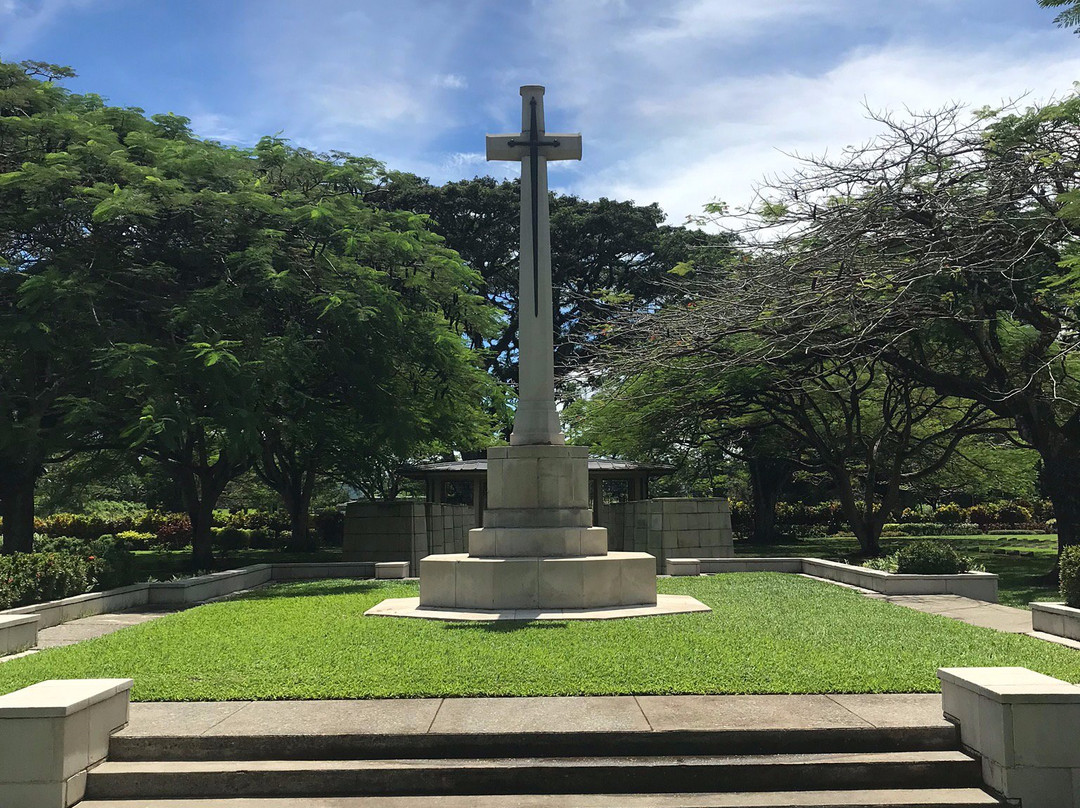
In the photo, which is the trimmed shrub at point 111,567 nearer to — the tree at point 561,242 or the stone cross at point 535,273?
the stone cross at point 535,273

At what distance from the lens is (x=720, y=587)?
18.8 meters

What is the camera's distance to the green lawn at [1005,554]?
757 inches

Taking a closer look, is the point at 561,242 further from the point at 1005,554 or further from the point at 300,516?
the point at 1005,554

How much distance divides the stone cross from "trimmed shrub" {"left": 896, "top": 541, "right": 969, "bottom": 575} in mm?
8030

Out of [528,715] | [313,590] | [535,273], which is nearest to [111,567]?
[313,590]

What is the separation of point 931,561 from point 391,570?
489 inches

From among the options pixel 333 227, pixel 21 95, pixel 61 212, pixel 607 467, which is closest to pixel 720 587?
pixel 607 467

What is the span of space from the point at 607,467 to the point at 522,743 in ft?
69.3

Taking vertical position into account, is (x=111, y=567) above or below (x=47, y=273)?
below

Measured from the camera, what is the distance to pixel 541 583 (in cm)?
1458

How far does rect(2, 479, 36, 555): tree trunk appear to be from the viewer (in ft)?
69.4

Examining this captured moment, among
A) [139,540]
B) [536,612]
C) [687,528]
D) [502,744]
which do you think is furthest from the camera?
[139,540]

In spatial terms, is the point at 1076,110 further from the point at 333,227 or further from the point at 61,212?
→ the point at 61,212

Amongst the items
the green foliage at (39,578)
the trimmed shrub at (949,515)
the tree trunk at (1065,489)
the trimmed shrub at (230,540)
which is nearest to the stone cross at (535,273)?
the green foliage at (39,578)
